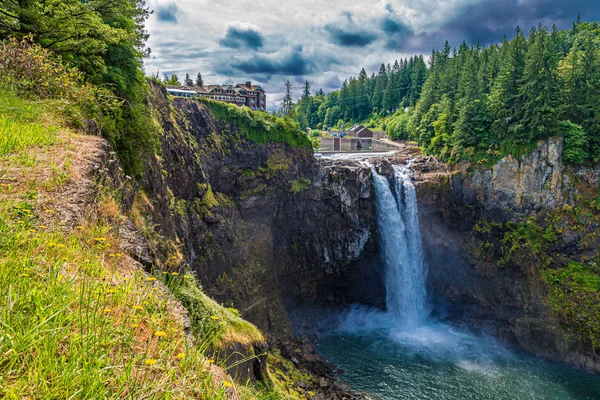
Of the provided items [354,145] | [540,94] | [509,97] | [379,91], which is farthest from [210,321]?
[379,91]

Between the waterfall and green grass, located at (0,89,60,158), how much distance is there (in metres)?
28.8

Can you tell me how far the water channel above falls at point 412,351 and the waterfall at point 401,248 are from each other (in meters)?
0.09

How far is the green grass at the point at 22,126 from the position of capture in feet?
20.3

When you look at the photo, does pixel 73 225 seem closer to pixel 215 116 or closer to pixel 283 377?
pixel 283 377

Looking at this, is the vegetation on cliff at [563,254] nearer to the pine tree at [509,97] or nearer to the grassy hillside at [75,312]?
the pine tree at [509,97]

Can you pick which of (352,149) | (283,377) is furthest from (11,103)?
(352,149)

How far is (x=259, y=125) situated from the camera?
1248 inches

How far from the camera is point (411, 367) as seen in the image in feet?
81.1

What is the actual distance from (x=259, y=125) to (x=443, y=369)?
2442cm

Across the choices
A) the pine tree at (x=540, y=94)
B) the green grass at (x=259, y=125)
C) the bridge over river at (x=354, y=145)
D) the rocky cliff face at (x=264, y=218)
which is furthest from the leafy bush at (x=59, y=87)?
the bridge over river at (x=354, y=145)

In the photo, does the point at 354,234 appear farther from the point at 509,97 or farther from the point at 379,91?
the point at 379,91

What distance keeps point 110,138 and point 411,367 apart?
24.2 m

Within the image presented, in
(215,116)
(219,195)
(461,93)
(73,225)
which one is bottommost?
(219,195)

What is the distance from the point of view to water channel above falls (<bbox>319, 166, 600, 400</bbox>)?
22.8 metres
